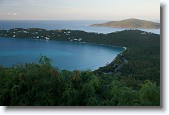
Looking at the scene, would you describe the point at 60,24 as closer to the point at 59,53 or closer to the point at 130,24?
the point at 59,53

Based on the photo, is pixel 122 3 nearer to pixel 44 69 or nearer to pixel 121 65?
pixel 121 65

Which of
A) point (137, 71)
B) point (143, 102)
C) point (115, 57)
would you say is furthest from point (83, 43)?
point (143, 102)

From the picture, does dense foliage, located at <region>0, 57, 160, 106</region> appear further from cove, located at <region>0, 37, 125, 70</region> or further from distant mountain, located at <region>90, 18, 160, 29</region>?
distant mountain, located at <region>90, 18, 160, 29</region>

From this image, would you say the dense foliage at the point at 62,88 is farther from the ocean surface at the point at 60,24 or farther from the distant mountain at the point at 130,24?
the distant mountain at the point at 130,24

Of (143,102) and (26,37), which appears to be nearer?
(143,102)

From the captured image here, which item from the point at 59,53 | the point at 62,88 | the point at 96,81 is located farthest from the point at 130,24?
the point at 62,88

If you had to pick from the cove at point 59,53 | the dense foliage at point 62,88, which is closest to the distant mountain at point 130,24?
the cove at point 59,53
